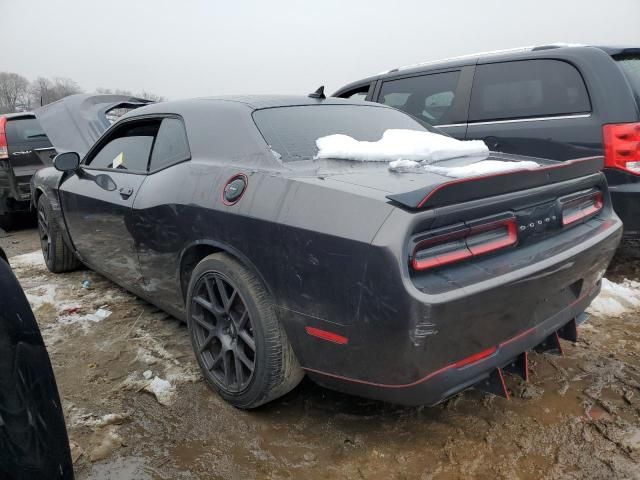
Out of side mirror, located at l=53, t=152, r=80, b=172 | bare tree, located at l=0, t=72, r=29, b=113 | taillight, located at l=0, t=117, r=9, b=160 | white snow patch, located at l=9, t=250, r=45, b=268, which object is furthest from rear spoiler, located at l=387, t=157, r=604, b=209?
bare tree, located at l=0, t=72, r=29, b=113

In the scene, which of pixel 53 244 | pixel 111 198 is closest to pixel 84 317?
pixel 111 198

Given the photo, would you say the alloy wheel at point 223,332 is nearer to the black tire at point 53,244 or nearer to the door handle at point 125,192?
the door handle at point 125,192

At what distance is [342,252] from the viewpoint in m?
1.66

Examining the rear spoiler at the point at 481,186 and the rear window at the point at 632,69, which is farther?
the rear window at the point at 632,69

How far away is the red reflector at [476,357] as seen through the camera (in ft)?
5.62

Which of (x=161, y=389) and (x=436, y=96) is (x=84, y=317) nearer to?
(x=161, y=389)

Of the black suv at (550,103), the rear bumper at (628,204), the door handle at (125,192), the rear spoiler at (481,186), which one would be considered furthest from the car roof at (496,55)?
the door handle at (125,192)

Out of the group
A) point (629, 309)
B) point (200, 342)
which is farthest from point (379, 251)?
point (629, 309)

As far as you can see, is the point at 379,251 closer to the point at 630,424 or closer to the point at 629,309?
the point at 630,424

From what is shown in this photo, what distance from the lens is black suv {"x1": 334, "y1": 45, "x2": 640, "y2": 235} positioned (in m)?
3.34

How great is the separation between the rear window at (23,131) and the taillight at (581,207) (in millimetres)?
6435

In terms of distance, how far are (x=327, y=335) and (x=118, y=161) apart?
2.26 metres

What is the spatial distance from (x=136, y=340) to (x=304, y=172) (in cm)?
178

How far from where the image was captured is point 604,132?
3363 millimetres
